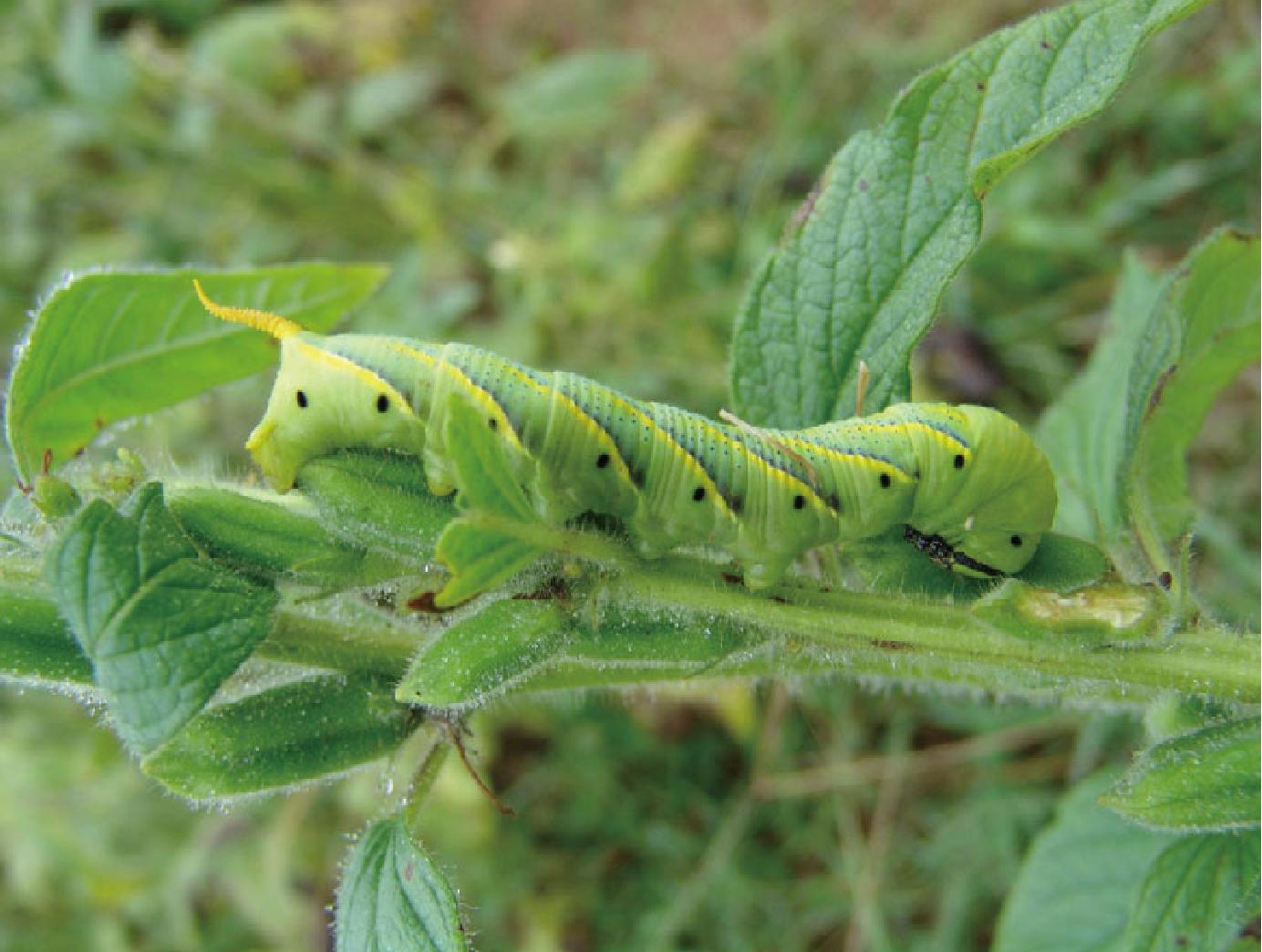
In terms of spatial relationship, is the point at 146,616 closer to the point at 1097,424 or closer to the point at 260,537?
the point at 260,537

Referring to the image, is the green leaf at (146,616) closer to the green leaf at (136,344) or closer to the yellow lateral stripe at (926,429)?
the green leaf at (136,344)

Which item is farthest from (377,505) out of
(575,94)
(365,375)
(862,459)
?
(575,94)

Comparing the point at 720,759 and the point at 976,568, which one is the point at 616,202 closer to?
the point at 720,759

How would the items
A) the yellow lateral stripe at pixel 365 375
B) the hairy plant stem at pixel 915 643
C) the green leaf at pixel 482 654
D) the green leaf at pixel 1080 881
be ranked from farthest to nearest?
the green leaf at pixel 1080 881 → the yellow lateral stripe at pixel 365 375 → the hairy plant stem at pixel 915 643 → the green leaf at pixel 482 654

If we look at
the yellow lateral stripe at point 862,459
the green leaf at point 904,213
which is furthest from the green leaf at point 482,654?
the green leaf at point 904,213

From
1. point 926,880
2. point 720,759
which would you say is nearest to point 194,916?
point 720,759

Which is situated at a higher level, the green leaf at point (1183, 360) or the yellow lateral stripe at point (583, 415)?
the green leaf at point (1183, 360)
